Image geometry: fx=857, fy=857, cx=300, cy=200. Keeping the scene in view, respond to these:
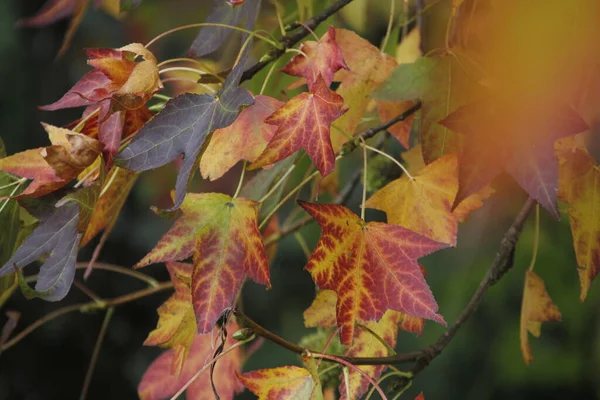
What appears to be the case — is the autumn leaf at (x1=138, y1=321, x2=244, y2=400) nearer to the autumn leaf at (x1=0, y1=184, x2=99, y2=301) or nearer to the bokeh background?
the autumn leaf at (x1=0, y1=184, x2=99, y2=301)

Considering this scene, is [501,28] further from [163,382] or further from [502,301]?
[502,301]

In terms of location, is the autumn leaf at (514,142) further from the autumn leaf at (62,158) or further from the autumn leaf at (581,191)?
the autumn leaf at (62,158)

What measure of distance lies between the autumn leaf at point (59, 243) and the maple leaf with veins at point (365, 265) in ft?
0.53

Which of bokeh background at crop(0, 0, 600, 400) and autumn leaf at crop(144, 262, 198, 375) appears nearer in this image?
autumn leaf at crop(144, 262, 198, 375)

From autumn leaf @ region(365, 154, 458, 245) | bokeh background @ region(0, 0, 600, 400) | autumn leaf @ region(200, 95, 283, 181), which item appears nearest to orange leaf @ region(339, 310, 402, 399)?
autumn leaf @ region(365, 154, 458, 245)

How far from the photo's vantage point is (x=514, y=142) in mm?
605

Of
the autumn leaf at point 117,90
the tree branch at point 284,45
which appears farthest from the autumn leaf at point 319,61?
the autumn leaf at point 117,90

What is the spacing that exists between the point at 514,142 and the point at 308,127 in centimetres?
15

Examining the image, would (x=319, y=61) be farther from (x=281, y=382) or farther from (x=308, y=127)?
(x=281, y=382)

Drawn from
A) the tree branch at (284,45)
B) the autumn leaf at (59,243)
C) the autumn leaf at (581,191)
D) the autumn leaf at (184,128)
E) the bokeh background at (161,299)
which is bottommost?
the bokeh background at (161,299)

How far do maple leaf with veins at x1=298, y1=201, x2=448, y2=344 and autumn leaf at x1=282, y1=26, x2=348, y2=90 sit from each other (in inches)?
4.2

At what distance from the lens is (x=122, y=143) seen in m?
0.67

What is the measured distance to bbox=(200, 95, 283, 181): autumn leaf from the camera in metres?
0.66

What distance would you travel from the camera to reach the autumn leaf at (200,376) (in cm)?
84
